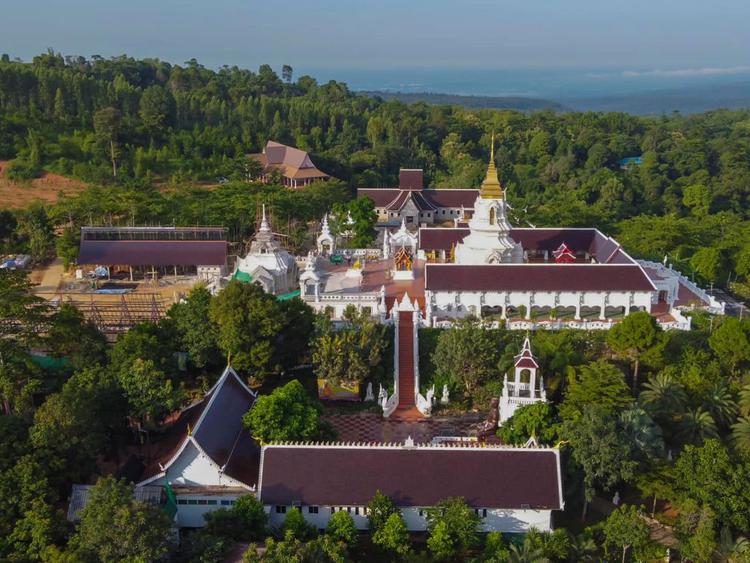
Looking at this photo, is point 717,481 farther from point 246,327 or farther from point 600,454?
point 246,327

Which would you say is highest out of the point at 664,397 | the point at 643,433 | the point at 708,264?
the point at 708,264

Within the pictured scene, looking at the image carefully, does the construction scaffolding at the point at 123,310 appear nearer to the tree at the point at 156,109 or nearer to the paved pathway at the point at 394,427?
the paved pathway at the point at 394,427

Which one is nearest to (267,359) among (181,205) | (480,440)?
(480,440)

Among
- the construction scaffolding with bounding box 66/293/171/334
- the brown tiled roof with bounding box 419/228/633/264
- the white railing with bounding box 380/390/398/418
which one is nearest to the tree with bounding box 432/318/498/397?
the white railing with bounding box 380/390/398/418

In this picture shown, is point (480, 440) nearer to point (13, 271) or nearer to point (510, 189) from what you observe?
point (13, 271)

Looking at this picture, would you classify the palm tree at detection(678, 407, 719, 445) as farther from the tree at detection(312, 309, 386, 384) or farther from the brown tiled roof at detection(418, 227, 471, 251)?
the brown tiled roof at detection(418, 227, 471, 251)

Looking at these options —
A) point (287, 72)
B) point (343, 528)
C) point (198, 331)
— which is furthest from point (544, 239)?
point (287, 72)
